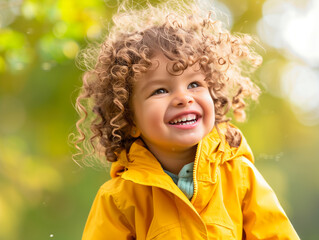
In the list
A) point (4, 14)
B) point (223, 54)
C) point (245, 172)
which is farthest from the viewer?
point (4, 14)

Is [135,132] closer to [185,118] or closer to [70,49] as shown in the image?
[185,118]

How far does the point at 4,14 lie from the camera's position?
3.78 m

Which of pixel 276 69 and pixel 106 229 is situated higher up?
pixel 276 69

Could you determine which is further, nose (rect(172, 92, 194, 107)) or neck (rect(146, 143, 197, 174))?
neck (rect(146, 143, 197, 174))

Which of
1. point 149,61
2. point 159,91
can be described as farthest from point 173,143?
point 149,61

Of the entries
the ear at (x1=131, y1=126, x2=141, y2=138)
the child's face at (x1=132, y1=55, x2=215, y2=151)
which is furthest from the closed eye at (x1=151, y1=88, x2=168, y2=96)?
the ear at (x1=131, y1=126, x2=141, y2=138)

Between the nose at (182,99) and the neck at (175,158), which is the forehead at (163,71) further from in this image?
the neck at (175,158)

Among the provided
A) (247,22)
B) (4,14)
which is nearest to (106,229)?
(4,14)

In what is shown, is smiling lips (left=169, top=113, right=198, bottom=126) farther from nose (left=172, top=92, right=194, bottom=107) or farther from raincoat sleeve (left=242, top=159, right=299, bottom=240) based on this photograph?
raincoat sleeve (left=242, top=159, right=299, bottom=240)

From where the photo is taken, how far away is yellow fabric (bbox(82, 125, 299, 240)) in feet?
6.29

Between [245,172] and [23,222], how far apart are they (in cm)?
249

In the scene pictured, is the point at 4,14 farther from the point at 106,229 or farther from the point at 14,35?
the point at 106,229

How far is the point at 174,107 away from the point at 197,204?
16.3 inches

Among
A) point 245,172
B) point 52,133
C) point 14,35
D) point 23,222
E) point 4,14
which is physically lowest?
point 23,222
